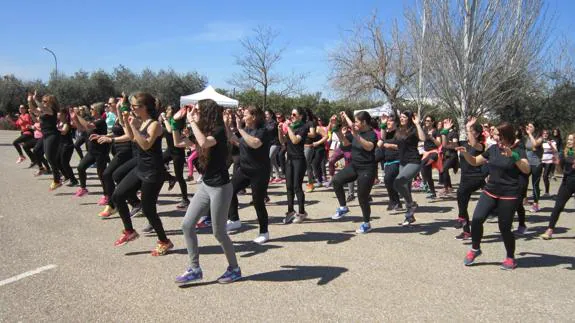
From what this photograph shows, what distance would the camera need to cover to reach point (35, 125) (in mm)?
11344

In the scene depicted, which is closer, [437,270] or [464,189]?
[437,270]

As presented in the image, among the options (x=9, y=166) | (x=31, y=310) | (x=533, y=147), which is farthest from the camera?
(x=9, y=166)

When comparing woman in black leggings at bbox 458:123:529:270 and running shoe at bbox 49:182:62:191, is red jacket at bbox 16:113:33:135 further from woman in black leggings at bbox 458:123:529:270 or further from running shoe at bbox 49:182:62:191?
woman in black leggings at bbox 458:123:529:270

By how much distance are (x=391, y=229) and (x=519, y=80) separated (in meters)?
15.2

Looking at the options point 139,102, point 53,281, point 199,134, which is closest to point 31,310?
point 53,281

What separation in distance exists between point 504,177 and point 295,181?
3.26 metres

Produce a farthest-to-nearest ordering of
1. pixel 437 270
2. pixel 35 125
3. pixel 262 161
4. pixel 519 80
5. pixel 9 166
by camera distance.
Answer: pixel 519 80
pixel 9 166
pixel 35 125
pixel 262 161
pixel 437 270

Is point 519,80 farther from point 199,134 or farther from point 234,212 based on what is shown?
point 199,134

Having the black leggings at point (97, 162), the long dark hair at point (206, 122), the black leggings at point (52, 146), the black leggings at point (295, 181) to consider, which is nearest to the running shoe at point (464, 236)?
the black leggings at point (295, 181)

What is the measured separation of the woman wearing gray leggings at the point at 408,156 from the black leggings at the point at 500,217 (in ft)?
6.51

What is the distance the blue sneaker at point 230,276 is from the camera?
14.5ft

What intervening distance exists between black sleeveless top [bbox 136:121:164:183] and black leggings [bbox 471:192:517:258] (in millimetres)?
3773

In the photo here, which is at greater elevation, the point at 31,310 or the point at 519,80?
the point at 519,80

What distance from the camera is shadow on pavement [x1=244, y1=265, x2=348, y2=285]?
461 cm
